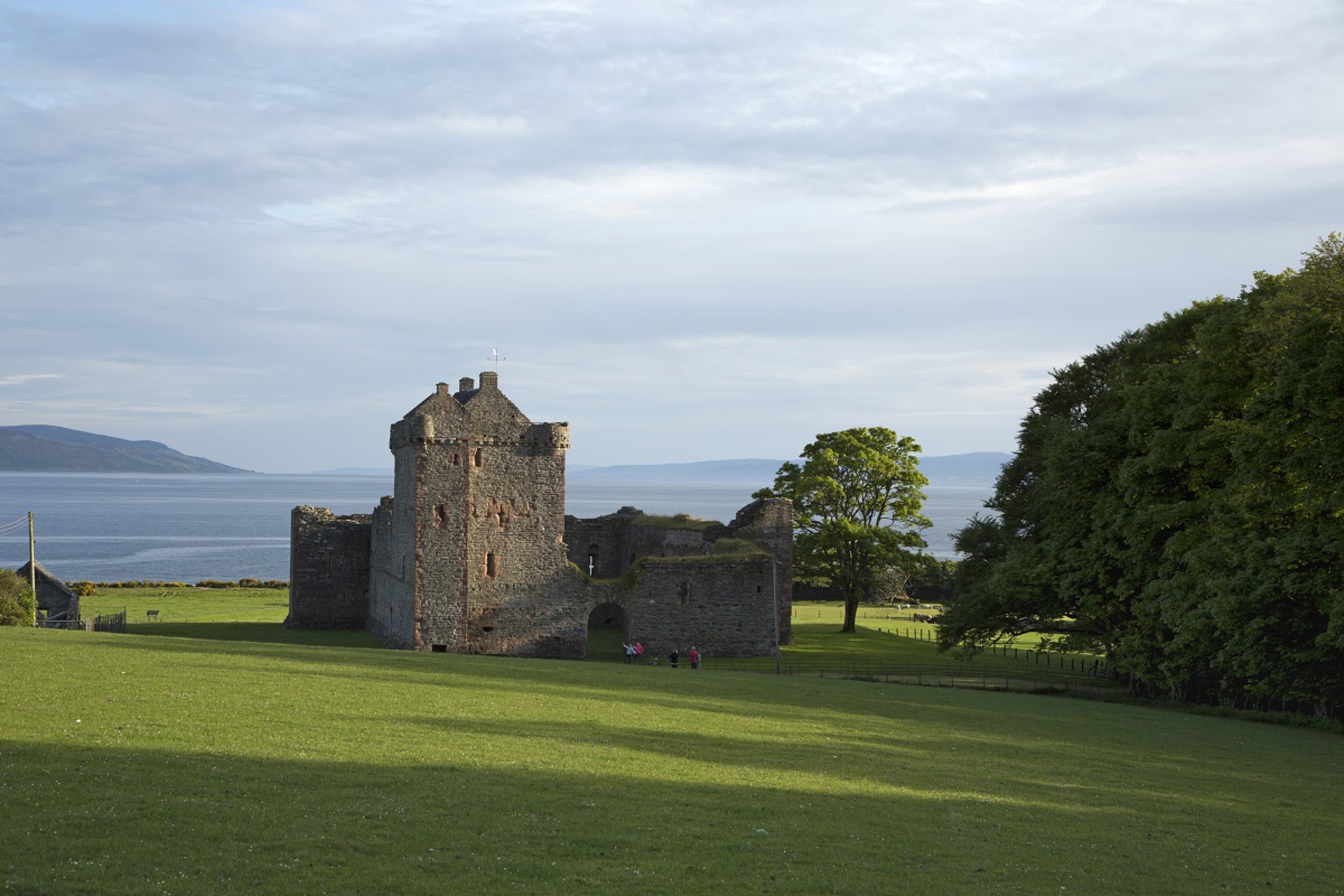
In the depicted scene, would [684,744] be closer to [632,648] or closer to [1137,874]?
[1137,874]

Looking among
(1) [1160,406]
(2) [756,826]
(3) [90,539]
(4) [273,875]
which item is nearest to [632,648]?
(1) [1160,406]

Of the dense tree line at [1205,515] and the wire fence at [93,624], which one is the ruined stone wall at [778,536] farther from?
the wire fence at [93,624]

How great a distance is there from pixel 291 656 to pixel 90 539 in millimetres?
147518

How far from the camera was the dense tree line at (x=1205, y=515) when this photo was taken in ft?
90.0

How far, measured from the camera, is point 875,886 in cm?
1266

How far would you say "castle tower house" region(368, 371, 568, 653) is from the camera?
4250 cm

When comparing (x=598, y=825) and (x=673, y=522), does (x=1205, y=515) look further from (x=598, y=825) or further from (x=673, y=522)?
(x=673, y=522)

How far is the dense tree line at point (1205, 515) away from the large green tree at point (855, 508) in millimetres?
13375

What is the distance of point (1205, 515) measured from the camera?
3191 cm

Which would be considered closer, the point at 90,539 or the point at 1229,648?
the point at 1229,648

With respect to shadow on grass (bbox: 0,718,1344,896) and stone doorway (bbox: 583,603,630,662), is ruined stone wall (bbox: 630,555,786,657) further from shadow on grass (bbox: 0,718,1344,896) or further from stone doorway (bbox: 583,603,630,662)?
shadow on grass (bbox: 0,718,1344,896)

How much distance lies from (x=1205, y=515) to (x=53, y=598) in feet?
139

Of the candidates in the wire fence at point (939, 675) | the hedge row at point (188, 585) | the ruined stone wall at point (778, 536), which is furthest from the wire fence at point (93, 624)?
the hedge row at point (188, 585)

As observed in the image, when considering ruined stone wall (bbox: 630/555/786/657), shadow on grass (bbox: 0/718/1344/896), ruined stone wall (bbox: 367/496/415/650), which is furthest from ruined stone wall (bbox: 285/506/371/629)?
shadow on grass (bbox: 0/718/1344/896)
